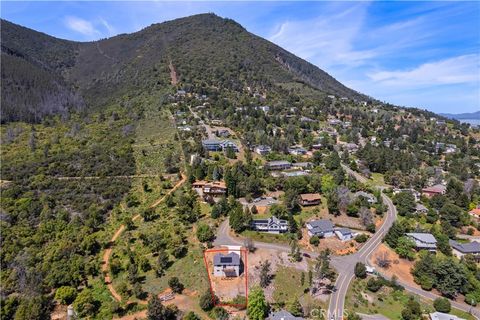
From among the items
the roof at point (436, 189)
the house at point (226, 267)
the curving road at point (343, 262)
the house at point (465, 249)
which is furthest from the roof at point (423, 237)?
the house at point (226, 267)

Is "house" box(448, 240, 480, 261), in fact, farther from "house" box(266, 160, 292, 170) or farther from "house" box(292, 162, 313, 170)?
"house" box(266, 160, 292, 170)

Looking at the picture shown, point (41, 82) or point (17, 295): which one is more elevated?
point (41, 82)

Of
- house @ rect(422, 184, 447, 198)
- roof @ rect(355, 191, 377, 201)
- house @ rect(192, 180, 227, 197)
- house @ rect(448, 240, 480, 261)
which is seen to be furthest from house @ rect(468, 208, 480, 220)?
house @ rect(192, 180, 227, 197)

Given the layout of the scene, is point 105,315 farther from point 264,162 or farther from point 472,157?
point 472,157

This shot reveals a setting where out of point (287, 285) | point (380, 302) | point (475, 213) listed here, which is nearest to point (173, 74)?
point (475, 213)

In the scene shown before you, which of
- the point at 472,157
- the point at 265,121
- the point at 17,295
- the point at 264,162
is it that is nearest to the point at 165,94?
the point at 265,121

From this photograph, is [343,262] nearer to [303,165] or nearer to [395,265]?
[395,265]
